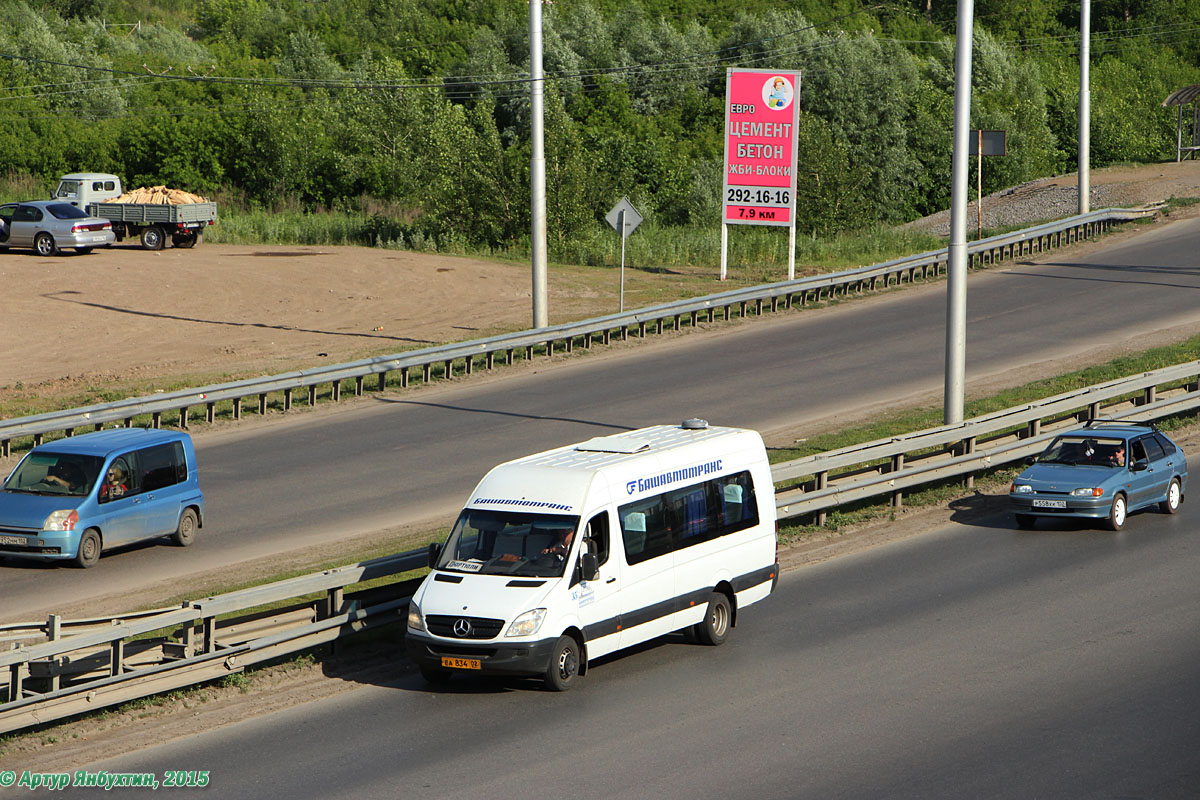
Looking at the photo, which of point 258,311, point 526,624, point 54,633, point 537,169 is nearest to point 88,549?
point 54,633

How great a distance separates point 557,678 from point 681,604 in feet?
5.99

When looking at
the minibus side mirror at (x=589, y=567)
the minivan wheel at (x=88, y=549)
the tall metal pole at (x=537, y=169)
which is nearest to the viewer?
the minibus side mirror at (x=589, y=567)

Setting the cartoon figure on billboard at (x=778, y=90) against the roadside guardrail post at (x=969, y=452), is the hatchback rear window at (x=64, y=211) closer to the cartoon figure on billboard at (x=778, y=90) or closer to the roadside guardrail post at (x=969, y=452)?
the cartoon figure on billboard at (x=778, y=90)

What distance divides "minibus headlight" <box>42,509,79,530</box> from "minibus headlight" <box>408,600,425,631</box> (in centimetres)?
Result: 608

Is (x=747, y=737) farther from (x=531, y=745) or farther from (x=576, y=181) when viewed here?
(x=576, y=181)

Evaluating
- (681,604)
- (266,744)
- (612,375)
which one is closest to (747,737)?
(681,604)

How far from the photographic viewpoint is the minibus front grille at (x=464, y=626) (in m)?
12.3

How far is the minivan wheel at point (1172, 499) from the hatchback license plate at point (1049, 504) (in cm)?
208

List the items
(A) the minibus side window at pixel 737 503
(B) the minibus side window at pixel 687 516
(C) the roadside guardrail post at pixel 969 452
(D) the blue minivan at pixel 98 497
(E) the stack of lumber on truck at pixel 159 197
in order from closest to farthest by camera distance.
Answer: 1. (B) the minibus side window at pixel 687 516
2. (A) the minibus side window at pixel 737 503
3. (D) the blue minivan at pixel 98 497
4. (C) the roadside guardrail post at pixel 969 452
5. (E) the stack of lumber on truck at pixel 159 197

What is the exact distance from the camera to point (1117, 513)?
18.3 metres

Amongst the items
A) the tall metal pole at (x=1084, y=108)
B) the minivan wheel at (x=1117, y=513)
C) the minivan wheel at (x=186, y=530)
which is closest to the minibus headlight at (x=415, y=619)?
the minivan wheel at (x=186, y=530)

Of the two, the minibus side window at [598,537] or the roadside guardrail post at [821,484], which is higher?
the minibus side window at [598,537]

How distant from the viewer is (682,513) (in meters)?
14.0

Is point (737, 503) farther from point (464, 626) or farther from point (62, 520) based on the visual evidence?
point (62, 520)
